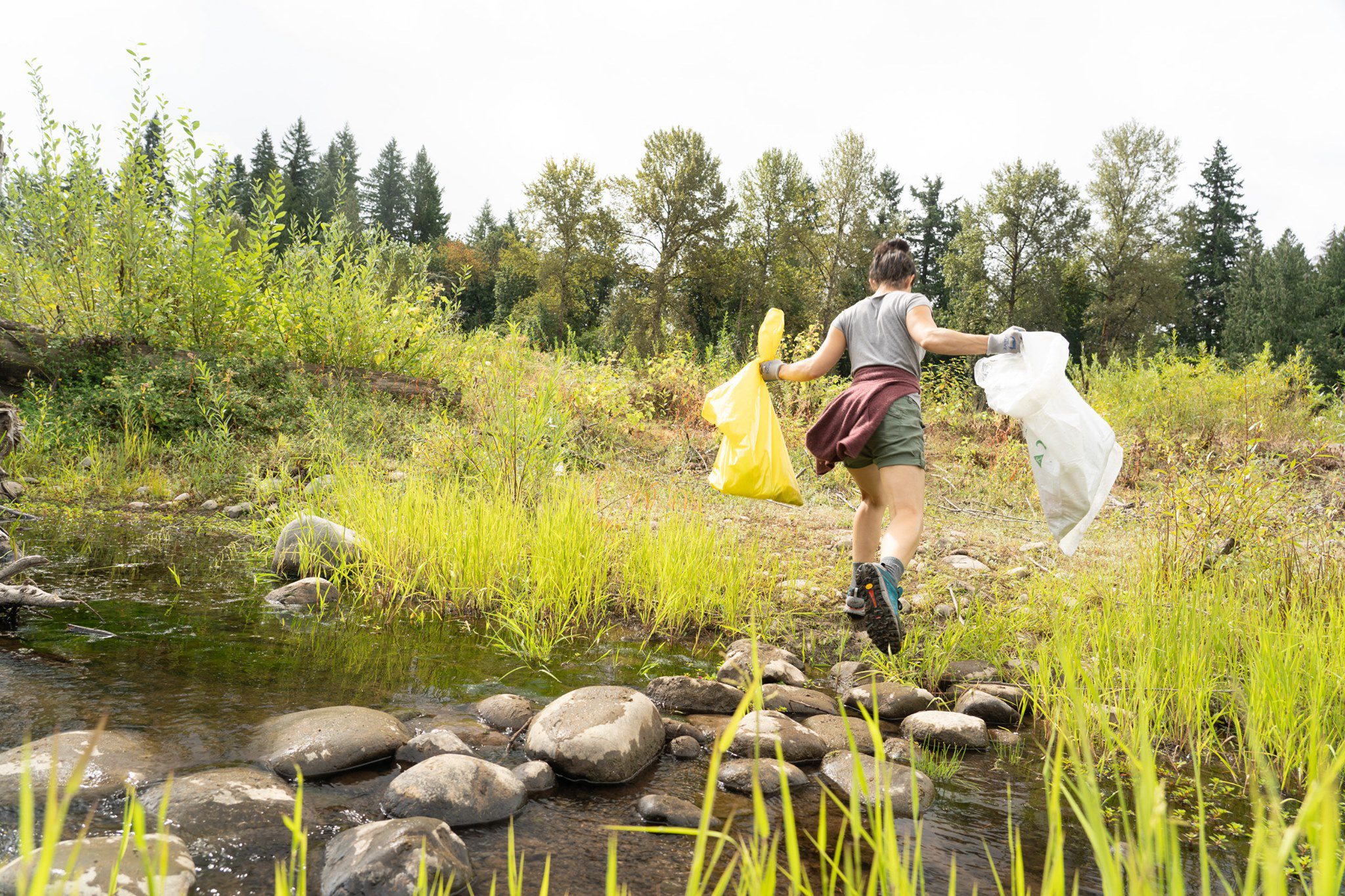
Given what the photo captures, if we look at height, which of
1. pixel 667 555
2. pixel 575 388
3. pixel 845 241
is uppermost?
pixel 845 241

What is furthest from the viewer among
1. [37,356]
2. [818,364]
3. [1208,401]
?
[1208,401]

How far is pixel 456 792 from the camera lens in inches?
81.9

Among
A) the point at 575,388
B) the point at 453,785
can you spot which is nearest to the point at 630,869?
the point at 453,785

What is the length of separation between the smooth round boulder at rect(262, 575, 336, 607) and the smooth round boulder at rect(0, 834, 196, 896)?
2354 millimetres

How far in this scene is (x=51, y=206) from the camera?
7297 mm

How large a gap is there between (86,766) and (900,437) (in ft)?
10.5

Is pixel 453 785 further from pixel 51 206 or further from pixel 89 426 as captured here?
pixel 51 206

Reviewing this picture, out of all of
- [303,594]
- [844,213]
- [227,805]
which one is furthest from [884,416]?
[844,213]

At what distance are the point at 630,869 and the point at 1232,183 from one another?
4859 cm

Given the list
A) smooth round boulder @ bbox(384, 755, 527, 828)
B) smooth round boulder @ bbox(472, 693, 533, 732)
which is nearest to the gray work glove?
smooth round boulder @ bbox(472, 693, 533, 732)

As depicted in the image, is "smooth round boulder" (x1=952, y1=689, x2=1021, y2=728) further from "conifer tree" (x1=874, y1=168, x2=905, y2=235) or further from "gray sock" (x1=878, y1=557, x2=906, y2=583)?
"conifer tree" (x1=874, y1=168, x2=905, y2=235)

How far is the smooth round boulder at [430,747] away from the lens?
2408 millimetres

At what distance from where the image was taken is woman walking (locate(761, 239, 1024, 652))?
3.35m

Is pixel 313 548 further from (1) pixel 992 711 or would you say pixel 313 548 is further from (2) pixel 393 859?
(1) pixel 992 711
